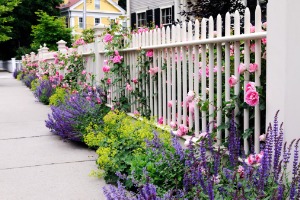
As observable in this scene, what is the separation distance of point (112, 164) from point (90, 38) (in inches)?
304

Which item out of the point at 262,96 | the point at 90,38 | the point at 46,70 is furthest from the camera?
the point at 46,70

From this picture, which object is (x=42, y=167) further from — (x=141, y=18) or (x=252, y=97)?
(x=141, y=18)

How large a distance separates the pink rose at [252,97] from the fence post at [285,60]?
0.16 meters

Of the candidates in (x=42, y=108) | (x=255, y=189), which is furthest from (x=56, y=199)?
(x=42, y=108)

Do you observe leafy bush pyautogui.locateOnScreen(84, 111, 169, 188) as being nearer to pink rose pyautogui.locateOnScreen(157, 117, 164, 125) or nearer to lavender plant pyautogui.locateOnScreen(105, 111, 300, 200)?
pink rose pyautogui.locateOnScreen(157, 117, 164, 125)

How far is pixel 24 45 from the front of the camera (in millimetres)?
44688

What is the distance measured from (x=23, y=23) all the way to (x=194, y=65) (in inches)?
1666

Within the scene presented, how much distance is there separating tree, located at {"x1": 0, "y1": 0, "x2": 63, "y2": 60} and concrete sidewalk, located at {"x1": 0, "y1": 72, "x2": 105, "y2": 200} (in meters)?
38.9

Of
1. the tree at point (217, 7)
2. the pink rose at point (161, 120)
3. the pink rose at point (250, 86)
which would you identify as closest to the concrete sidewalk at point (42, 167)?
the pink rose at point (161, 120)

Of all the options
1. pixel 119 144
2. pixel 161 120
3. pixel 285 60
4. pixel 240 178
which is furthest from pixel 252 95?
pixel 161 120

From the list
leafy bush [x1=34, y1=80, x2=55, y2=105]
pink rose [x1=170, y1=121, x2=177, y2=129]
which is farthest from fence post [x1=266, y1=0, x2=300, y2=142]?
leafy bush [x1=34, y1=80, x2=55, y2=105]

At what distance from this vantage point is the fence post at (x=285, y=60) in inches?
109

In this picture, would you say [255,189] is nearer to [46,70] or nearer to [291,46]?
[291,46]

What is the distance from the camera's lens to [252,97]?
3092 mm
